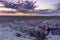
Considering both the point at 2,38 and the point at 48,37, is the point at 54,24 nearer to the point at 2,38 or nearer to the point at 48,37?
the point at 48,37

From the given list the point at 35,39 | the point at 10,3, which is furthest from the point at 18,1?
the point at 35,39

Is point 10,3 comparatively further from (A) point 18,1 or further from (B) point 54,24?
(B) point 54,24

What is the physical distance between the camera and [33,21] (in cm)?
671

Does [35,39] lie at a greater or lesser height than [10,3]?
lesser

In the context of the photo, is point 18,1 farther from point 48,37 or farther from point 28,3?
point 48,37

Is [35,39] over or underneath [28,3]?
underneath

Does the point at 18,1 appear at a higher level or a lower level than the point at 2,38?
higher

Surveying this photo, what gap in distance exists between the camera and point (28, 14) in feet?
22.0

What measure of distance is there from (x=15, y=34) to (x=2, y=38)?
17cm

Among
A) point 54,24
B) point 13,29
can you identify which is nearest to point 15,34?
point 13,29

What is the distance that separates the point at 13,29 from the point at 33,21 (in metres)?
0.27

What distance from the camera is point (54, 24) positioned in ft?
22.0

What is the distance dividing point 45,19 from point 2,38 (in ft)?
1.90

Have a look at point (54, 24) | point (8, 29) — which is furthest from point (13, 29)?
point (54, 24)
